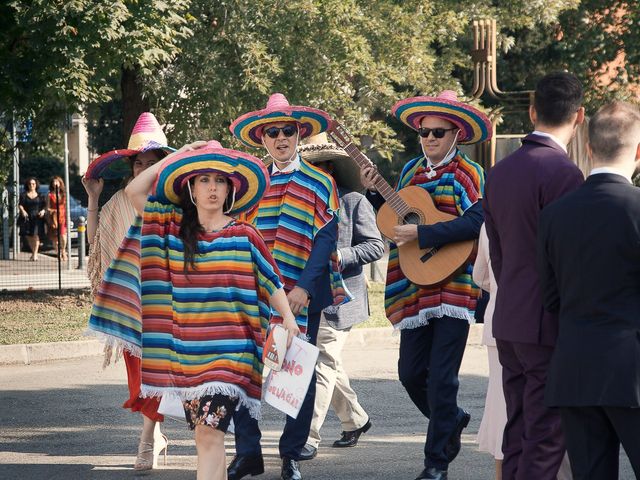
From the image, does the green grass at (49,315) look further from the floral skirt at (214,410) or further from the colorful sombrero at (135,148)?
the floral skirt at (214,410)

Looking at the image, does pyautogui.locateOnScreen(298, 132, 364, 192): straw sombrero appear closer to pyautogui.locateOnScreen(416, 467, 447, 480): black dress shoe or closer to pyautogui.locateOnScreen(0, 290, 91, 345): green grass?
pyautogui.locateOnScreen(416, 467, 447, 480): black dress shoe

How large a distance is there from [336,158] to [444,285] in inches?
54.1

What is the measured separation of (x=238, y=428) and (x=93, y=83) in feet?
26.5

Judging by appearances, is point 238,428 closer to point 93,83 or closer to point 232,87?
point 93,83

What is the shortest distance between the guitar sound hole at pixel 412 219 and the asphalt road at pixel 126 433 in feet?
4.85

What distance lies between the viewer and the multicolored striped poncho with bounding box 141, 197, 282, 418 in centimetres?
566

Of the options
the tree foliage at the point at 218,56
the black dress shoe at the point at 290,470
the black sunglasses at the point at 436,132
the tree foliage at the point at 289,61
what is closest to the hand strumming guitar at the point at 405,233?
the black sunglasses at the point at 436,132

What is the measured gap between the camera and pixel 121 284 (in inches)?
257

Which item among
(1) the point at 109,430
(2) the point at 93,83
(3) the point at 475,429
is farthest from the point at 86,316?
(3) the point at 475,429

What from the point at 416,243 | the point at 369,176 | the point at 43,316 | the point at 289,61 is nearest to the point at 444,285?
the point at 416,243

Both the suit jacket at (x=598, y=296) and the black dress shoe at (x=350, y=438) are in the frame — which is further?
the black dress shoe at (x=350, y=438)

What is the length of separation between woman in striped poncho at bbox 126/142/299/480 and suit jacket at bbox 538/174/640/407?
1.77 meters

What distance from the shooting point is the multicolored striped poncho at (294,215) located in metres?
6.76

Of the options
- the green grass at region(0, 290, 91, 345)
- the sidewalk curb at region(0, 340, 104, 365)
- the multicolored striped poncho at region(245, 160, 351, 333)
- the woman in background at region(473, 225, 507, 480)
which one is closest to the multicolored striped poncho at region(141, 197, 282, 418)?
the multicolored striped poncho at region(245, 160, 351, 333)
